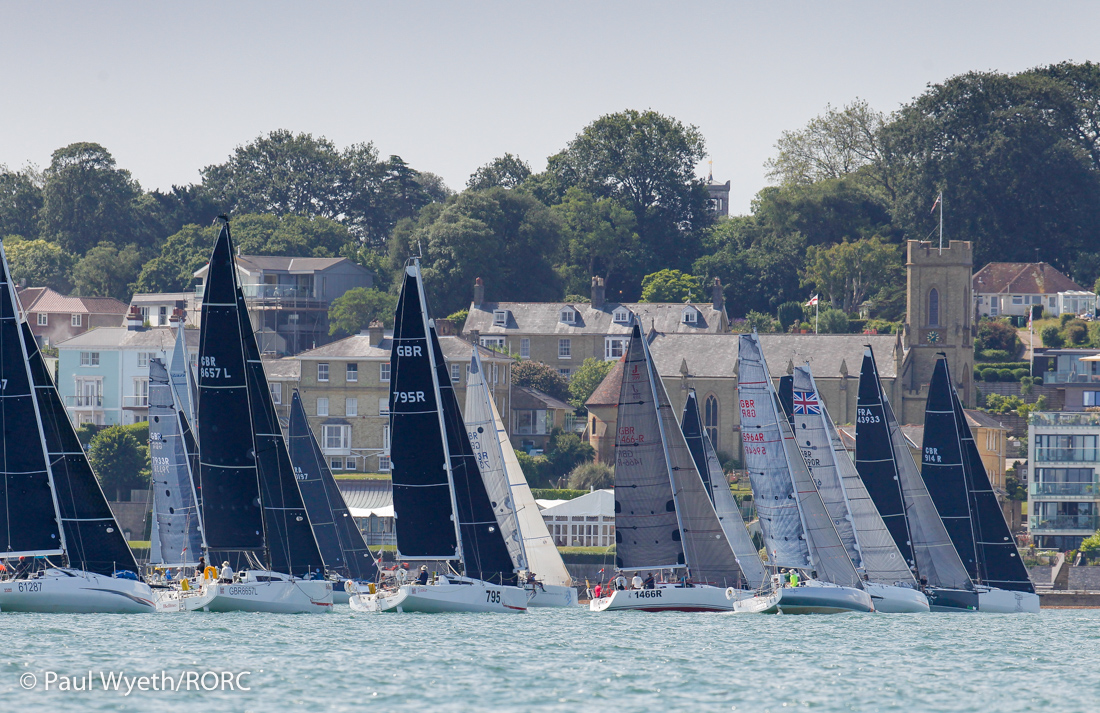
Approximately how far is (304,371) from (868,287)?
4296 cm

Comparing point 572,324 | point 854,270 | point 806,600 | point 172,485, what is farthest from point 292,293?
point 806,600

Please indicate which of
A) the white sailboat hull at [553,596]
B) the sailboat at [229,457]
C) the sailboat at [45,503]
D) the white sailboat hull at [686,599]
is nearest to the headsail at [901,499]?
the white sailboat hull at [686,599]

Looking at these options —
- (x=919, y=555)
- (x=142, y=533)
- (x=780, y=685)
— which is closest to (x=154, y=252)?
(x=142, y=533)

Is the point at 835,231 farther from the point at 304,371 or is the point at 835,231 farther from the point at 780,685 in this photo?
the point at 780,685

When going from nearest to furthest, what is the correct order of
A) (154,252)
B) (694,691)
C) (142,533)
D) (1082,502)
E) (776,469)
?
(694,691), (776,469), (1082,502), (142,533), (154,252)

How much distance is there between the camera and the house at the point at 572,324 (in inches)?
4596

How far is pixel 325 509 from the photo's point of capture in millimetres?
58875

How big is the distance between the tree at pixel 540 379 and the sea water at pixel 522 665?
60.1 metres

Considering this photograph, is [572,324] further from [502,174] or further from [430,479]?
[430,479]

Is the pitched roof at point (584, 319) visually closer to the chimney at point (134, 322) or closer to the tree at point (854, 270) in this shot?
the tree at point (854, 270)

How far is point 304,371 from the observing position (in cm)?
10144

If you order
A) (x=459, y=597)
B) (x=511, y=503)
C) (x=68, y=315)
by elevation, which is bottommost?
(x=459, y=597)

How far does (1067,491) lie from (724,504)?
3241 centimetres

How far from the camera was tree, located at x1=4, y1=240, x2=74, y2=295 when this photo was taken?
144 m
